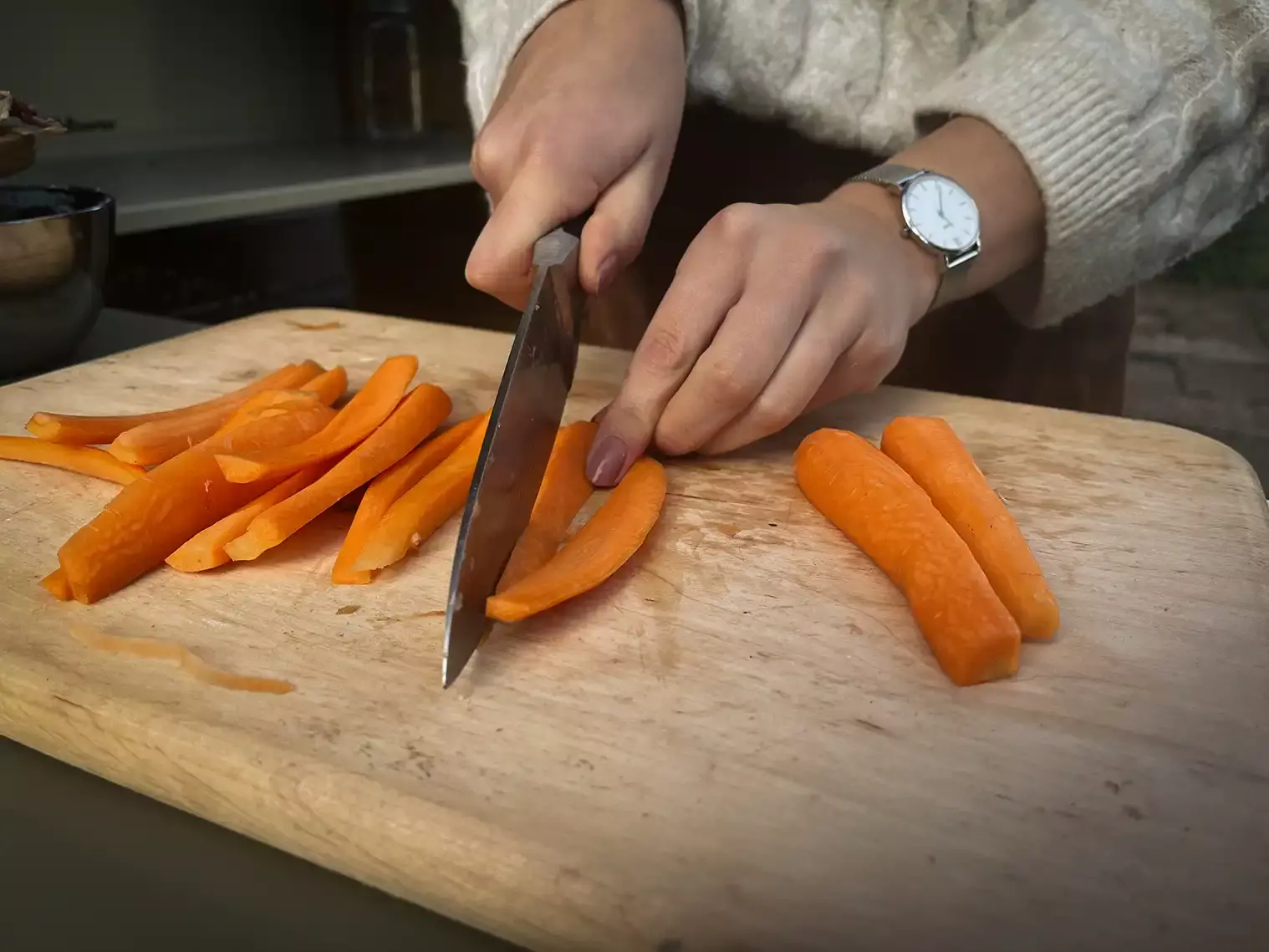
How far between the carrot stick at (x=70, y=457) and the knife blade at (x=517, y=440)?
51 centimetres

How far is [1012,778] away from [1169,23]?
3.69 ft

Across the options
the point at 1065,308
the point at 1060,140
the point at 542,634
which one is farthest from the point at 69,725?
the point at 1065,308

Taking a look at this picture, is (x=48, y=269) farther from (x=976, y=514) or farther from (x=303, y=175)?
(x=976, y=514)

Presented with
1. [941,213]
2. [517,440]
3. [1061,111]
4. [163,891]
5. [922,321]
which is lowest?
[922,321]

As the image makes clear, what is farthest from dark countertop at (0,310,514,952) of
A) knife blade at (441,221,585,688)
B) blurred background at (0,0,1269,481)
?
blurred background at (0,0,1269,481)

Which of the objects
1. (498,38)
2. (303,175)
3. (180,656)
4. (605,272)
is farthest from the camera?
(303,175)

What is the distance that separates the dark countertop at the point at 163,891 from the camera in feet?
2.21

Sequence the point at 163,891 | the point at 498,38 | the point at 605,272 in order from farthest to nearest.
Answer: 1. the point at 498,38
2. the point at 605,272
3. the point at 163,891

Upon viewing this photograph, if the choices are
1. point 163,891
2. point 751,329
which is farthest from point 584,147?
point 163,891

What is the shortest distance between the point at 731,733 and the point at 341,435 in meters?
0.67

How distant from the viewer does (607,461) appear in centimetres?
116

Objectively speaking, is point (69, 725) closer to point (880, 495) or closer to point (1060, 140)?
point (880, 495)

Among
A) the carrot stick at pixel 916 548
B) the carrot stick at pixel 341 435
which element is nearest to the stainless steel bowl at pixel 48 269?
the carrot stick at pixel 341 435

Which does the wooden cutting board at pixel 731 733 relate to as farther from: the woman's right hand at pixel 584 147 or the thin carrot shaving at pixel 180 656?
the woman's right hand at pixel 584 147
